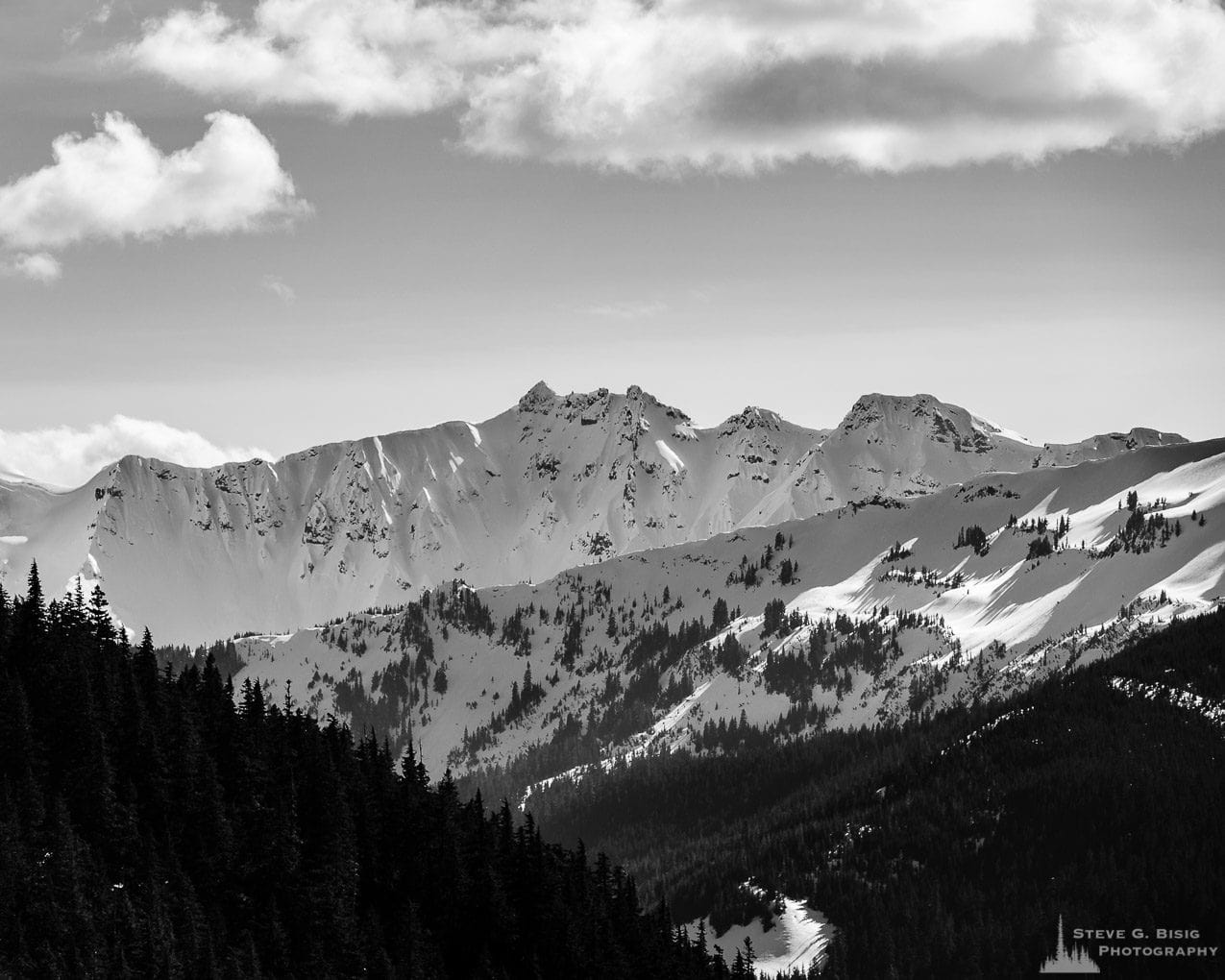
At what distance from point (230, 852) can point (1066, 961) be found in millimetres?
114827

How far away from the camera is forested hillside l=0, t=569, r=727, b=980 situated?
341ft

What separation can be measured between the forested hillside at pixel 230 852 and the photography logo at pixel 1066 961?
2263 inches

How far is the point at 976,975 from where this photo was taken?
635 feet

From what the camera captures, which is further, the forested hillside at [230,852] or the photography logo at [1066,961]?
the photography logo at [1066,961]

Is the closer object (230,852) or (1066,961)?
(230,852)

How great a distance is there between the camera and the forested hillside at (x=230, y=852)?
10394 cm

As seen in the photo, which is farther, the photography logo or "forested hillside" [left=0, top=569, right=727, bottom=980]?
the photography logo

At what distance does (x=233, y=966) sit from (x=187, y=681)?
126 ft

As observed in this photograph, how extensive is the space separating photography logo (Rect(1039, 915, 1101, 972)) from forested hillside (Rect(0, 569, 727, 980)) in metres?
57.5

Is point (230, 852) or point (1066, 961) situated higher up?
point (230, 852)

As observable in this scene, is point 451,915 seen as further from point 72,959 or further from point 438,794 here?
point 72,959

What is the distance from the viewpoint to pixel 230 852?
121m

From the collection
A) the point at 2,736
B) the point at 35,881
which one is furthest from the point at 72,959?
the point at 2,736

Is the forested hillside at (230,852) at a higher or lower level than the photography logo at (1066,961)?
higher
